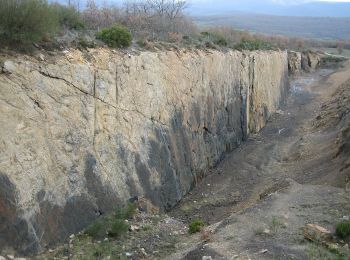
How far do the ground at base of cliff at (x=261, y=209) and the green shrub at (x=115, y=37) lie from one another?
6.49m

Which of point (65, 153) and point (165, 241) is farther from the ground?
point (65, 153)

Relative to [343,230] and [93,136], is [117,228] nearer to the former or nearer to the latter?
[93,136]

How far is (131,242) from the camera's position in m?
13.1

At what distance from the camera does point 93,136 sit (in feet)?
48.8

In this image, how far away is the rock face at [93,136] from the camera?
12.1 metres

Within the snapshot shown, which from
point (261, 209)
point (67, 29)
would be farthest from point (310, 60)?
point (261, 209)

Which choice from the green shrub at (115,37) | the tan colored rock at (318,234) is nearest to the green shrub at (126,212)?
the tan colored rock at (318,234)

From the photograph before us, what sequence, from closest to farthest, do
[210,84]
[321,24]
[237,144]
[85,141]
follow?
[85,141] < [210,84] < [237,144] < [321,24]

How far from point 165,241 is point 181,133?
7731mm

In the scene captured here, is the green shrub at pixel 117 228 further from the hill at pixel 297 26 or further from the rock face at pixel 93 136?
the hill at pixel 297 26

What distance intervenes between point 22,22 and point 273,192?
10.9 m

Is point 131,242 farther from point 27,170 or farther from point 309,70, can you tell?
point 309,70

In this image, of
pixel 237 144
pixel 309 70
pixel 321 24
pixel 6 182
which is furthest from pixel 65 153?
pixel 321 24

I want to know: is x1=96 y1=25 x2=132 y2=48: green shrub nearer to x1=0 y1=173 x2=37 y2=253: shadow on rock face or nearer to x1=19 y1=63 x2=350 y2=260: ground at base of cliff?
x1=19 y1=63 x2=350 y2=260: ground at base of cliff
